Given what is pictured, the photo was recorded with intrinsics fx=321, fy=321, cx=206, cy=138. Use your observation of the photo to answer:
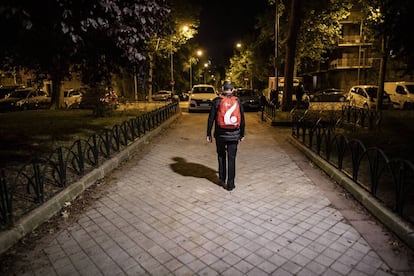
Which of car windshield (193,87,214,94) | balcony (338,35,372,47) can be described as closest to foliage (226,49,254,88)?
balcony (338,35,372,47)

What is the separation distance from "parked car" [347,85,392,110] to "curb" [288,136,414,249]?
1527cm

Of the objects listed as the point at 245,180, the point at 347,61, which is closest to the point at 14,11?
the point at 245,180

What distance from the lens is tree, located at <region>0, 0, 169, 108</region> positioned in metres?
4.16

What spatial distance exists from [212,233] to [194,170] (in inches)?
125

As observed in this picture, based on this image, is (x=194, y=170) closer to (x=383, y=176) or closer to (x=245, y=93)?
(x=383, y=176)

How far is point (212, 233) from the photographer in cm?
427

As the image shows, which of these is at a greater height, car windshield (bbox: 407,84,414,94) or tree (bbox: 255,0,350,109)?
tree (bbox: 255,0,350,109)

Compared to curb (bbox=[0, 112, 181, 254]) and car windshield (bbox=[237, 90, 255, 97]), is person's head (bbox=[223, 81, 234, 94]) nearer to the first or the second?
curb (bbox=[0, 112, 181, 254])

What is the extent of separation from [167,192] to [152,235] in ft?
5.56

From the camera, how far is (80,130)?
480 inches

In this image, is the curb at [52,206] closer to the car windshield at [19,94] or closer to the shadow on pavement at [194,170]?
the shadow on pavement at [194,170]

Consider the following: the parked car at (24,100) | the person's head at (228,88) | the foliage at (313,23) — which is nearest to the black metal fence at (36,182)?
the person's head at (228,88)

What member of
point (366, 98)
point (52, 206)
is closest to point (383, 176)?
point (52, 206)

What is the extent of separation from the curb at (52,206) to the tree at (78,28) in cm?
225
